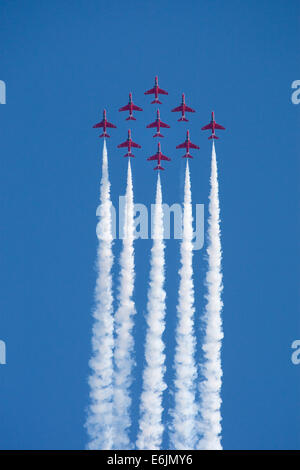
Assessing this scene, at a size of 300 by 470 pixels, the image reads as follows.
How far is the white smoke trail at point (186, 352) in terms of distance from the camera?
9.37 m

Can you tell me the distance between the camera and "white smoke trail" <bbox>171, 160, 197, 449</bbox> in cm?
937

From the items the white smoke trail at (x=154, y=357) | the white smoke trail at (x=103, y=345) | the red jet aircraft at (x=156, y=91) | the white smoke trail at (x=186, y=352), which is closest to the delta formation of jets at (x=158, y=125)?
the red jet aircraft at (x=156, y=91)

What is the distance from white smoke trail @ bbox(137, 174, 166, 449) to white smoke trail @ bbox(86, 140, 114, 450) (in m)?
0.73

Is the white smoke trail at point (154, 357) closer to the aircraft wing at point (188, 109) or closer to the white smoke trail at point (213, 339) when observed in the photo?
the white smoke trail at point (213, 339)

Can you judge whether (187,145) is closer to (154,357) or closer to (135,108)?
(135,108)

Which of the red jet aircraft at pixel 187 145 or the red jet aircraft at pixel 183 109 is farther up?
the red jet aircraft at pixel 183 109

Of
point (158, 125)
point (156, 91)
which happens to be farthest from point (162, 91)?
point (158, 125)

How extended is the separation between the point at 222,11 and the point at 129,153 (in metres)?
3.86

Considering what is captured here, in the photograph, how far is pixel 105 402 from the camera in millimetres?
9438

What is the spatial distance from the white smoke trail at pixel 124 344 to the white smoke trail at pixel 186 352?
3.32 ft

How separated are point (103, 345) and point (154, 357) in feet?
3.64

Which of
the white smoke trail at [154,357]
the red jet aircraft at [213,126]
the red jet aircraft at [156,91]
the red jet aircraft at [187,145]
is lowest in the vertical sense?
the white smoke trail at [154,357]

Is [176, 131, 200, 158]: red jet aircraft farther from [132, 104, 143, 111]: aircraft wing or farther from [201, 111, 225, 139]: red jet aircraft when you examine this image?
[132, 104, 143, 111]: aircraft wing

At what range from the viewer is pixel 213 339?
9586mm
